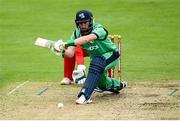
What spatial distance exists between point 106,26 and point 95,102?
9.87 m

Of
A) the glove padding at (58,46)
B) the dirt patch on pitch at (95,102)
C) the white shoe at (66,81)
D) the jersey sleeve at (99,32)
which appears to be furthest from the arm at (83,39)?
the white shoe at (66,81)

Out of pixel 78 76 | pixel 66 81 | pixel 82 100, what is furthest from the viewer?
pixel 66 81

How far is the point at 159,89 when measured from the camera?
1195cm

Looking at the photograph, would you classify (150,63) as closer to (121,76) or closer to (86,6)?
(121,76)

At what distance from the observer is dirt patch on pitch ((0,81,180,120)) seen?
9.78 meters

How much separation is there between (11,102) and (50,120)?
1717 millimetres

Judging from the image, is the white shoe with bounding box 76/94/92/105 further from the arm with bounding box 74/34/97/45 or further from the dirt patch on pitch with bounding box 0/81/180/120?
the arm with bounding box 74/34/97/45

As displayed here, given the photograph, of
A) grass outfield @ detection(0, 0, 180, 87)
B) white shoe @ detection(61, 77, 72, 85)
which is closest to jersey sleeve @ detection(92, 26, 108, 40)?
white shoe @ detection(61, 77, 72, 85)

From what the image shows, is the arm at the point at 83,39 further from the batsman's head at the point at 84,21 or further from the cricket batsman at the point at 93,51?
the batsman's head at the point at 84,21

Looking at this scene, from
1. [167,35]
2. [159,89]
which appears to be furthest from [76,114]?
[167,35]

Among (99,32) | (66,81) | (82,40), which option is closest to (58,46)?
(82,40)

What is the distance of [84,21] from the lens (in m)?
10.8

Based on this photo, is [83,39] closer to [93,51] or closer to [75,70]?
[93,51]

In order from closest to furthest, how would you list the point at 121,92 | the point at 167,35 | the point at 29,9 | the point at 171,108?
the point at 171,108, the point at 121,92, the point at 167,35, the point at 29,9
